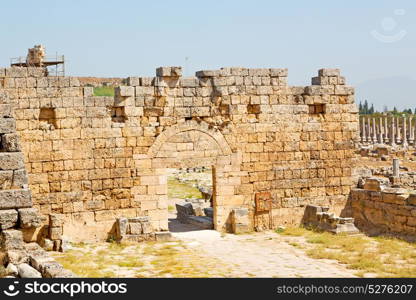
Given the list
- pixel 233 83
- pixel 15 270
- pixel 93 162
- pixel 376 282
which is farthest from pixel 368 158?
pixel 15 270

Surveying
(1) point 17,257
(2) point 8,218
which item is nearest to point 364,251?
(1) point 17,257

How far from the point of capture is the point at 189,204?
1955 cm

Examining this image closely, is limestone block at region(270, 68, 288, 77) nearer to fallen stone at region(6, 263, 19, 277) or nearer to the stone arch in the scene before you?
the stone arch

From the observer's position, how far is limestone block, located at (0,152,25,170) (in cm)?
1109

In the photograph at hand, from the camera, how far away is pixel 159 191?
15.6 meters

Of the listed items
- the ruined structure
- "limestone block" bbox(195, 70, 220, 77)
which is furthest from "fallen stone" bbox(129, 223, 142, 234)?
the ruined structure

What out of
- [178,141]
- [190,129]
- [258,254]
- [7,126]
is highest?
[190,129]

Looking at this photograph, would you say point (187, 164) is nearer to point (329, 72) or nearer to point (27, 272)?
point (329, 72)

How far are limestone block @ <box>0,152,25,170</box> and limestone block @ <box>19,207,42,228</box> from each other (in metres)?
0.81

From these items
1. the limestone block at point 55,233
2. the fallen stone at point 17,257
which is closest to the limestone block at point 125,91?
the limestone block at point 55,233

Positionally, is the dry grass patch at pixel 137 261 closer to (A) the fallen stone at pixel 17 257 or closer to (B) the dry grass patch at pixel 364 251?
(A) the fallen stone at pixel 17 257

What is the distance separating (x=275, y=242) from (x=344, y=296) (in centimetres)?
621

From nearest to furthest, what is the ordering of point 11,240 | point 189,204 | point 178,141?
point 11,240
point 178,141
point 189,204

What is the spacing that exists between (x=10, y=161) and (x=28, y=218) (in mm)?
1135
